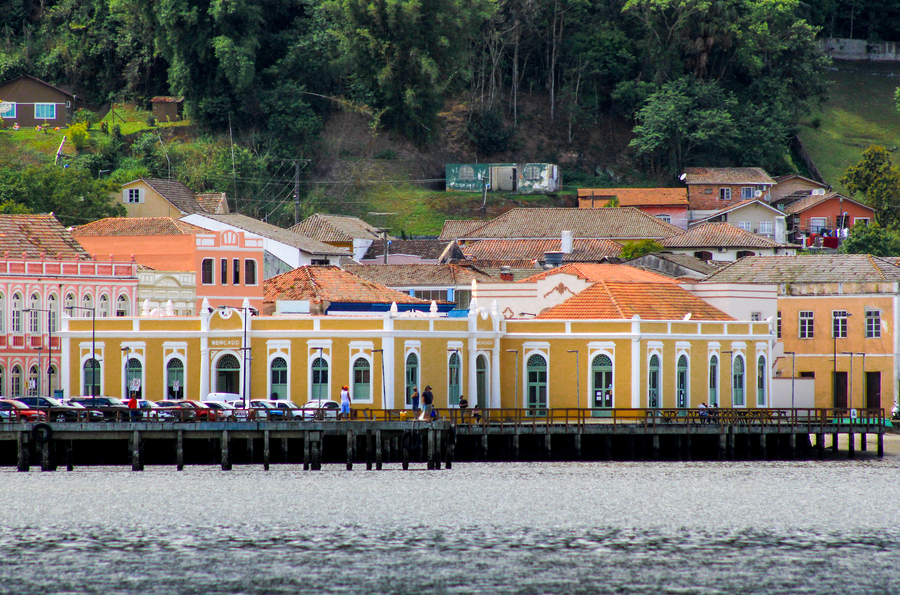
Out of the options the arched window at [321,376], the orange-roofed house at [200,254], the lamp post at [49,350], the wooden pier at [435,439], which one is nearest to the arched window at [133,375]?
the lamp post at [49,350]

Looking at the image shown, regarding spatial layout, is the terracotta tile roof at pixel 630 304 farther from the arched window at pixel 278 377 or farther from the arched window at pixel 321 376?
the arched window at pixel 278 377

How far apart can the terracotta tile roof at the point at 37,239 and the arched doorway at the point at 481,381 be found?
20.1 m

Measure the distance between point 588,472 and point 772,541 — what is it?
55.6 ft

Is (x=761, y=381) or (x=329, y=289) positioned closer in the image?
(x=761, y=381)

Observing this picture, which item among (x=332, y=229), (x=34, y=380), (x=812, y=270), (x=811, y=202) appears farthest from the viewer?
(x=811, y=202)

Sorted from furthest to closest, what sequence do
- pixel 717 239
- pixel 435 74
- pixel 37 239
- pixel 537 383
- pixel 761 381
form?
1. pixel 435 74
2. pixel 717 239
3. pixel 37 239
4. pixel 761 381
5. pixel 537 383

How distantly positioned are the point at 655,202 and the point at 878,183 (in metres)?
17.5

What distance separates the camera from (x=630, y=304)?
7012 cm

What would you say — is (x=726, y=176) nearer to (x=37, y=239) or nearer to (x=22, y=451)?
(x=37, y=239)

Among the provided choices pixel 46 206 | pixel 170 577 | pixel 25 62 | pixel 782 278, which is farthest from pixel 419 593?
pixel 25 62

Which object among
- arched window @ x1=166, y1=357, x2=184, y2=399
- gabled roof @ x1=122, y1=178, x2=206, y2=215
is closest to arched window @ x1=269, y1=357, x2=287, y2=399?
arched window @ x1=166, y1=357, x2=184, y2=399

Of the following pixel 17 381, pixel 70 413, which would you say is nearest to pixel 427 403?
pixel 70 413

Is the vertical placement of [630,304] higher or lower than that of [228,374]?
higher

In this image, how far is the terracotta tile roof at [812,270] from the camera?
82.2 m
